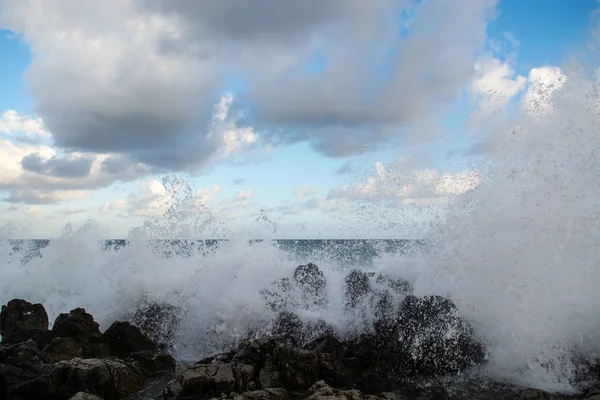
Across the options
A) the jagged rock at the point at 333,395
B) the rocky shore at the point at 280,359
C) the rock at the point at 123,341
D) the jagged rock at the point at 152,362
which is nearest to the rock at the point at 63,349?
the rocky shore at the point at 280,359

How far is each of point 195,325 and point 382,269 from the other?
18.2 feet

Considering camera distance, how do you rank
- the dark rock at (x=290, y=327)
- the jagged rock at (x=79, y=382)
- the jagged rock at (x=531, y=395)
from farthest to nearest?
the dark rock at (x=290, y=327) < the jagged rock at (x=79, y=382) < the jagged rock at (x=531, y=395)

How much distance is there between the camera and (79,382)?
7.21 meters

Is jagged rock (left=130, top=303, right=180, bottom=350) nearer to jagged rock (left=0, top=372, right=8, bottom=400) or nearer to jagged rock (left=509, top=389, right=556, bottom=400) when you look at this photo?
jagged rock (left=0, top=372, right=8, bottom=400)

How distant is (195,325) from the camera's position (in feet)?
39.2

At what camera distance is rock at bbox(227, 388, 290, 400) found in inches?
244

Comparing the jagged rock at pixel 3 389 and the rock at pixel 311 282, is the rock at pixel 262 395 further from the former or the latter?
the rock at pixel 311 282

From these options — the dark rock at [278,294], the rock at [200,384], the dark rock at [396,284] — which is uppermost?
the dark rock at [396,284]

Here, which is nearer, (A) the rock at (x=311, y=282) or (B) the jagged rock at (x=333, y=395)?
(B) the jagged rock at (x=333, y=395)

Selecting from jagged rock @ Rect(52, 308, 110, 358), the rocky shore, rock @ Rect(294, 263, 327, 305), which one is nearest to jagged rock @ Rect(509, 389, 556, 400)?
the rocky shore

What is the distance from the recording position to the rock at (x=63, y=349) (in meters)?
9.07

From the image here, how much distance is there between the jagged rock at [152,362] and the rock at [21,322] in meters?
2.89

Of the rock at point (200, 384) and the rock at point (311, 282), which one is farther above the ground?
the rock at point (311, 282)

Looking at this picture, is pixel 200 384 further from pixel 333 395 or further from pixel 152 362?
pixel 152 362
